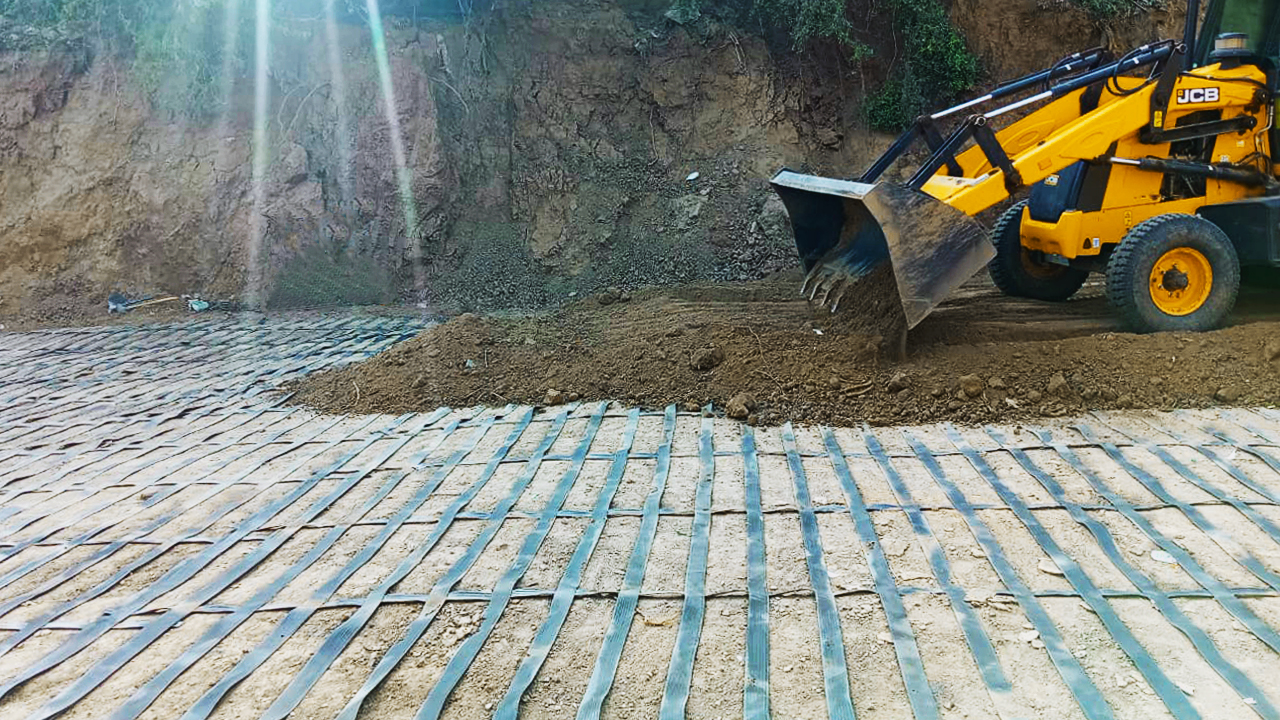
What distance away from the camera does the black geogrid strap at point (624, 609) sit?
2.32 metres

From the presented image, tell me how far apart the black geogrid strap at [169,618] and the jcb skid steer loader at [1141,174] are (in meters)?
3.21

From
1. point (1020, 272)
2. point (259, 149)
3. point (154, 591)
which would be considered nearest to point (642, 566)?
point (154, 591)

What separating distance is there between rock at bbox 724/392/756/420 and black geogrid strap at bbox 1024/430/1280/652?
4.40 ft

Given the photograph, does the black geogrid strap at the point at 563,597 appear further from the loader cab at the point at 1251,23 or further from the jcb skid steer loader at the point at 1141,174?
the loader cab at the point at 1251,23

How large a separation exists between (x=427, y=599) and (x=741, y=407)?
2166 mm

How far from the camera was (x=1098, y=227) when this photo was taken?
5.45 metres

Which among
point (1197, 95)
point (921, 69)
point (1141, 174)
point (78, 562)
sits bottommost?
point (78, 562)

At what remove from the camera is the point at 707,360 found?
5.03 metres

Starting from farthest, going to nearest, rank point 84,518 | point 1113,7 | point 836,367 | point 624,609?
point 1113,7
point 836,367
point 84,518
point 624,609

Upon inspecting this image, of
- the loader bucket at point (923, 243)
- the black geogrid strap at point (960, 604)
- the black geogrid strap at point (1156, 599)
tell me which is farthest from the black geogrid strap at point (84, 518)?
the black geogrid strap at point (1156, 599)

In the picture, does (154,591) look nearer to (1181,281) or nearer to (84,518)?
(84,518)

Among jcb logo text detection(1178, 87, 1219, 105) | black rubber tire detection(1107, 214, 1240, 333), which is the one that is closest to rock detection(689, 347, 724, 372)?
black rubber tire detection(1107, 214, 1240, 333)

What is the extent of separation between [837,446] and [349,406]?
2.95 m

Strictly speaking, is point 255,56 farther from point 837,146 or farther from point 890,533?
point 890,533
